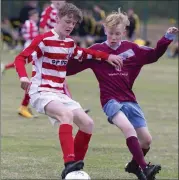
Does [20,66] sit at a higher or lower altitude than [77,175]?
higher

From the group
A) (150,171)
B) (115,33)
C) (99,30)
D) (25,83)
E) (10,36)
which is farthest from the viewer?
(99,30)

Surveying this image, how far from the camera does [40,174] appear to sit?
9711 mm

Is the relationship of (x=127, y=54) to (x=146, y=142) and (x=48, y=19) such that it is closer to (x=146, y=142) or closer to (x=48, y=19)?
(x=146, y=142)

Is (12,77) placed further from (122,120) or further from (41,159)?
(122,120)

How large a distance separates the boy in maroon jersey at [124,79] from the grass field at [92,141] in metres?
1.08

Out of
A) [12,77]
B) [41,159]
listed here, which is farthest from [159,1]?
[41,159]

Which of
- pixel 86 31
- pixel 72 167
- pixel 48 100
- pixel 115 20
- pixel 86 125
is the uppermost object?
pixel 115 20

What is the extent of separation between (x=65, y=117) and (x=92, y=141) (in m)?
5.01

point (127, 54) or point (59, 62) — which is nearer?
point (59, 62)

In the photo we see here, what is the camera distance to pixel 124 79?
902 cm

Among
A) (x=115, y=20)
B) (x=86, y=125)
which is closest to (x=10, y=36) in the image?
(x=115, y=20)

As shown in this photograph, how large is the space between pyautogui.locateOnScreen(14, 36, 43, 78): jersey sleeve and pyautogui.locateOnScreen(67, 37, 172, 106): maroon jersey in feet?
2.23

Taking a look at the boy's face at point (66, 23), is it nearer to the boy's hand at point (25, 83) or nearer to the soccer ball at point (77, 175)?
the boy's hand at point (25, 83)

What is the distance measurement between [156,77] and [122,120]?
17.4 m
